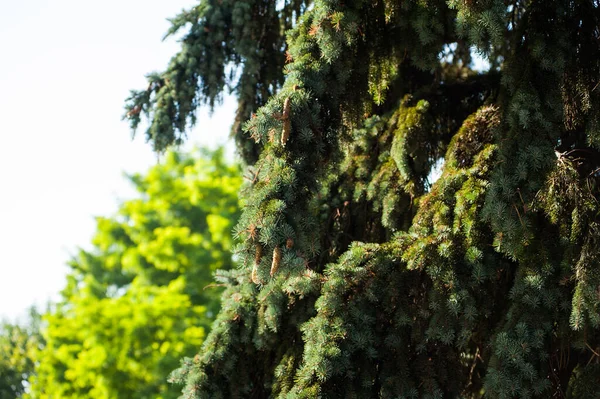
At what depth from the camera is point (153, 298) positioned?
16219 mm

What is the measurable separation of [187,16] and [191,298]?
11.2 metres

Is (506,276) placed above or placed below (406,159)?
below

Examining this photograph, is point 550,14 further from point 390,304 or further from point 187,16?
point 187,16

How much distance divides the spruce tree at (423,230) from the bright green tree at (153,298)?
32.1 feet

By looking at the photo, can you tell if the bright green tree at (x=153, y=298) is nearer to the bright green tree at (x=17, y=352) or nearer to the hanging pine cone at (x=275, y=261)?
the bright green tree at (x=17, y=352)

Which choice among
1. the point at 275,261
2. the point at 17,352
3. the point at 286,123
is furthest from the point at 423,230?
the point at 17,352

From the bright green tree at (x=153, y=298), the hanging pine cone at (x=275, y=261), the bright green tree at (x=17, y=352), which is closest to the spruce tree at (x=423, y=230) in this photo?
the hanging pine cone at (x=275, y=261)

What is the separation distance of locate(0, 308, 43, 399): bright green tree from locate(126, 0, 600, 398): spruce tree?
2393cm

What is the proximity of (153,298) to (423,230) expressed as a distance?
13152 mm

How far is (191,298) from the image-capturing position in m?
16.0

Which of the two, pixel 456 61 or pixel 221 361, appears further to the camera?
pixel 456 61

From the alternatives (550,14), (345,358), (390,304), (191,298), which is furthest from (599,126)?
(191,298)

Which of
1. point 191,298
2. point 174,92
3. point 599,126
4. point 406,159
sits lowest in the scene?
point 599,126

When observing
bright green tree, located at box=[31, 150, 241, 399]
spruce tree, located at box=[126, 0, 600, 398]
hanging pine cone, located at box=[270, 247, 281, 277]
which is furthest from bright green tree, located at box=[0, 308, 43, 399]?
hanging pine cone, located at box=[270, 247, 281, 277]
